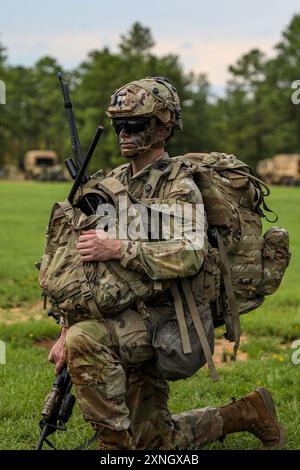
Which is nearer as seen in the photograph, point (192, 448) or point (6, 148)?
point (192, 448)

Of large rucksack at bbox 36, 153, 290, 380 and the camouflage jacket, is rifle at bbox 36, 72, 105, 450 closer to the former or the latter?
large rucksack at bbox 36, 153, 290, 380

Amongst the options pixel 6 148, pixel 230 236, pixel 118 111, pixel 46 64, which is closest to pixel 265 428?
pixel 230 236

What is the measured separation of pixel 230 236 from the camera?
4.71m

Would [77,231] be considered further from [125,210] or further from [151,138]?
[151,138]

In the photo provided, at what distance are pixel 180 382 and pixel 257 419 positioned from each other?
5.45 ft

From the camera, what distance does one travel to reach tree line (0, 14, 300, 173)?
75438mm

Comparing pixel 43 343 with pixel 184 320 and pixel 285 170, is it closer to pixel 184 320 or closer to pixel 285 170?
pixel 184 320

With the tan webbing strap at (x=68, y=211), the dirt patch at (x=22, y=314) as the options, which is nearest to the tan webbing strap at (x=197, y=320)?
the tan webbing strap at (x=68, y=211)

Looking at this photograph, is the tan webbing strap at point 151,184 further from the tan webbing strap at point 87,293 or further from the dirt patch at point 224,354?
the dirt patch at point 224,354

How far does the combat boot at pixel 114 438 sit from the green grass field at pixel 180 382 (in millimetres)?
978

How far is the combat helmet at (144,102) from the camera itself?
4473 mm

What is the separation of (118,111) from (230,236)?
2.91 feet

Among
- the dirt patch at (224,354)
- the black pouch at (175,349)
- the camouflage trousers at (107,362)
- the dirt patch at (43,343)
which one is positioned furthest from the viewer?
the dirt patch at (43,343)

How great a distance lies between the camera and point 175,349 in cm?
429
